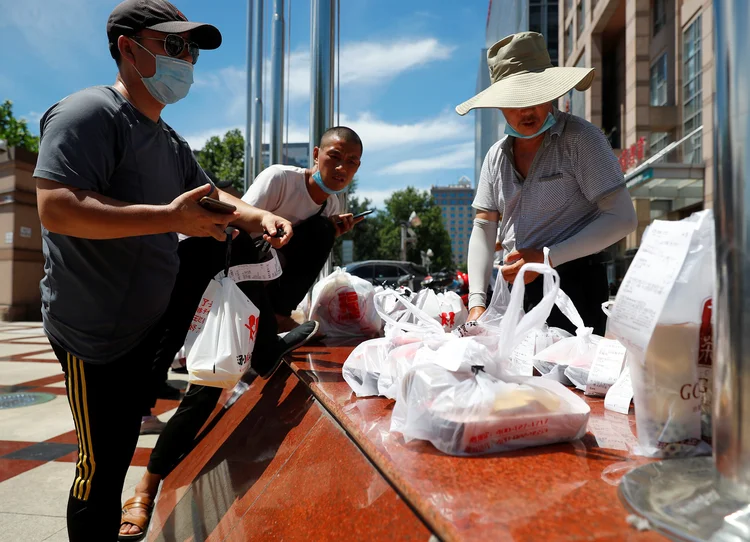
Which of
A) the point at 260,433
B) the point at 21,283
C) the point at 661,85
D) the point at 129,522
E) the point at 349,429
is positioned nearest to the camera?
the point at 349,429

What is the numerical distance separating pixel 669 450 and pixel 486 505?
1.46 feet

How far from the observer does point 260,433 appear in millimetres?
2303

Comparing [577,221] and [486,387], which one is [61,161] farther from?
[577,221]

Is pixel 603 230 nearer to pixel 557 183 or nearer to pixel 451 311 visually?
pixel 557 183

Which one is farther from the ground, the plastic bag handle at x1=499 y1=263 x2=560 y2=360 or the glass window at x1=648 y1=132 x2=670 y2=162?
the glass window at x1=648 y1=132 x2=670 y2=162

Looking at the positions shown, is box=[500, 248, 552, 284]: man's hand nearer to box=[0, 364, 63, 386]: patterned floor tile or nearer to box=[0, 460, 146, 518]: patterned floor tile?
box=[0, 460, 146, 518]: patterned floor tile

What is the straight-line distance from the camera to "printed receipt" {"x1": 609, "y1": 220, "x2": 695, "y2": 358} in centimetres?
97

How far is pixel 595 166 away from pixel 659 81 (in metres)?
20.5

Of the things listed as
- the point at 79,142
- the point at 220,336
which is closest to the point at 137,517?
the point at 220,336

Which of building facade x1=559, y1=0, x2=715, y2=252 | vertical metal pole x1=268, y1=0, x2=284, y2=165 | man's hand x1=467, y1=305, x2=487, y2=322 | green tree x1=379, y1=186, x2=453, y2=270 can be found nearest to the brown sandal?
man's hand x1=467, y1=305, x2=487, y2=322

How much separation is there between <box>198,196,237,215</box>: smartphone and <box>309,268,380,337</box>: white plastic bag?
2007mm

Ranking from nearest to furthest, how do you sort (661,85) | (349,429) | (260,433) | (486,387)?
(486,387) < (349,429) < (260,433) < (661,85)

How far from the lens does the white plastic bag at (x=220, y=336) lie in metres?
2.09

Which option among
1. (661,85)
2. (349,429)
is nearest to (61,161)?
(349,429)
